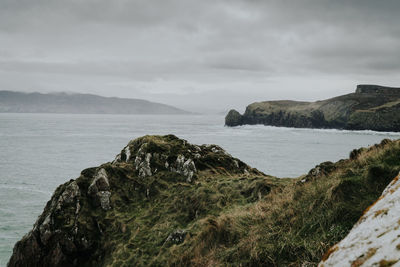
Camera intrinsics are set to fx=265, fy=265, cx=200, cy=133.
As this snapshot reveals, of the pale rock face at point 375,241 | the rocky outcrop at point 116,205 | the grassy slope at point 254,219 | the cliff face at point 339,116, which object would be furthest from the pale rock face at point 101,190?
the cliff face at point 339,116

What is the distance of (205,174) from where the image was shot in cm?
1306

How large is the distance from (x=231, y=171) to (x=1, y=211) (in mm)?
18474

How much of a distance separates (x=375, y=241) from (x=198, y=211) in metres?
7.70

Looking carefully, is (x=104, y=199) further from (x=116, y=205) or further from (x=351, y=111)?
(x=351, y=111)

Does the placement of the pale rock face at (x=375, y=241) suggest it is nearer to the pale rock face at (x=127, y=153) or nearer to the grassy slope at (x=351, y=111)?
the pale rock face at (x=127, y=153)

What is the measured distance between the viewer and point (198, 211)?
32.8 ft

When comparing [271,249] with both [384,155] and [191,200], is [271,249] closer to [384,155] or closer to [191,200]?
[384,155]

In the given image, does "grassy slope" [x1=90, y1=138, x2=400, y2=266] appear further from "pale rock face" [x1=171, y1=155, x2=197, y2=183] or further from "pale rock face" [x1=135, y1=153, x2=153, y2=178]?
"pale rock face" [x1=135, y1=153, x2=153, y2=178]

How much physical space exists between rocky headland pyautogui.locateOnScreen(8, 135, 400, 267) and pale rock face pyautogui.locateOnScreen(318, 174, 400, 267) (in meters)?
0.04

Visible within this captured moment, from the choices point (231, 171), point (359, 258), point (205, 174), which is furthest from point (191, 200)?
point (359, 258)

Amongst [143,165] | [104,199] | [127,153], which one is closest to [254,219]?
[104,199]

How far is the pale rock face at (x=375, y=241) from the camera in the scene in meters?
2.44

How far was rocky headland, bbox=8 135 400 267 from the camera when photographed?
18.3 feet

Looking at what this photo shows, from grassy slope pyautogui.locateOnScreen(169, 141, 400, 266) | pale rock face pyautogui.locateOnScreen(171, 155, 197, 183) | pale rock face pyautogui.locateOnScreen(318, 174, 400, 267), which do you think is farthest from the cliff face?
pale rock face pyautogui.locateOnScreen(318, 174, 400, 267)
